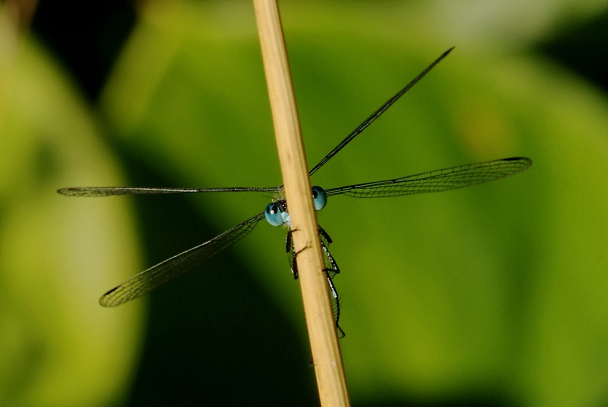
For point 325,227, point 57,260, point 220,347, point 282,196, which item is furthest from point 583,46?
point 57,260

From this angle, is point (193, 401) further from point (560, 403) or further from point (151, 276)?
point (560, 403)

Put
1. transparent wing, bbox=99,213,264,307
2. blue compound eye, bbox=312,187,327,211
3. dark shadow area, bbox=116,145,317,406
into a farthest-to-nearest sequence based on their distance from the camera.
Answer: dark shadow area, bbox=116,145,317,406 < transparent wing, bbox=99,213,264,307 < blue compound eye, bbox=312,187,327,211

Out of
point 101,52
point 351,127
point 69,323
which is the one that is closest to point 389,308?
point 351,127

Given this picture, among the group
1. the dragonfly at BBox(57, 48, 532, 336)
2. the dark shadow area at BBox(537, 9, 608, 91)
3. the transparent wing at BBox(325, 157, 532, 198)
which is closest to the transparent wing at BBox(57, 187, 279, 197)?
the dragonfly at BBox(57, 48, 532, 336)

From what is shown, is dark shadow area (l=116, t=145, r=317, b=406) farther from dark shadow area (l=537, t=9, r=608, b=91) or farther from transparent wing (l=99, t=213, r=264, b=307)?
dark shadow area (l=537, t=9, r=608, b=91)

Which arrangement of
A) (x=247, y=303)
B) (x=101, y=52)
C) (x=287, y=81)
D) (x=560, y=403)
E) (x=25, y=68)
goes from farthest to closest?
(x=101, y=52)
(x=25, y=68)
(x=247, y=303)
(x=560, y=403)
(x=287, y=81)

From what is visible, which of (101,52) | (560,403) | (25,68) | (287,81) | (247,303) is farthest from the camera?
(101,52)

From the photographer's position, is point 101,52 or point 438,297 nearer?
point 438,297
